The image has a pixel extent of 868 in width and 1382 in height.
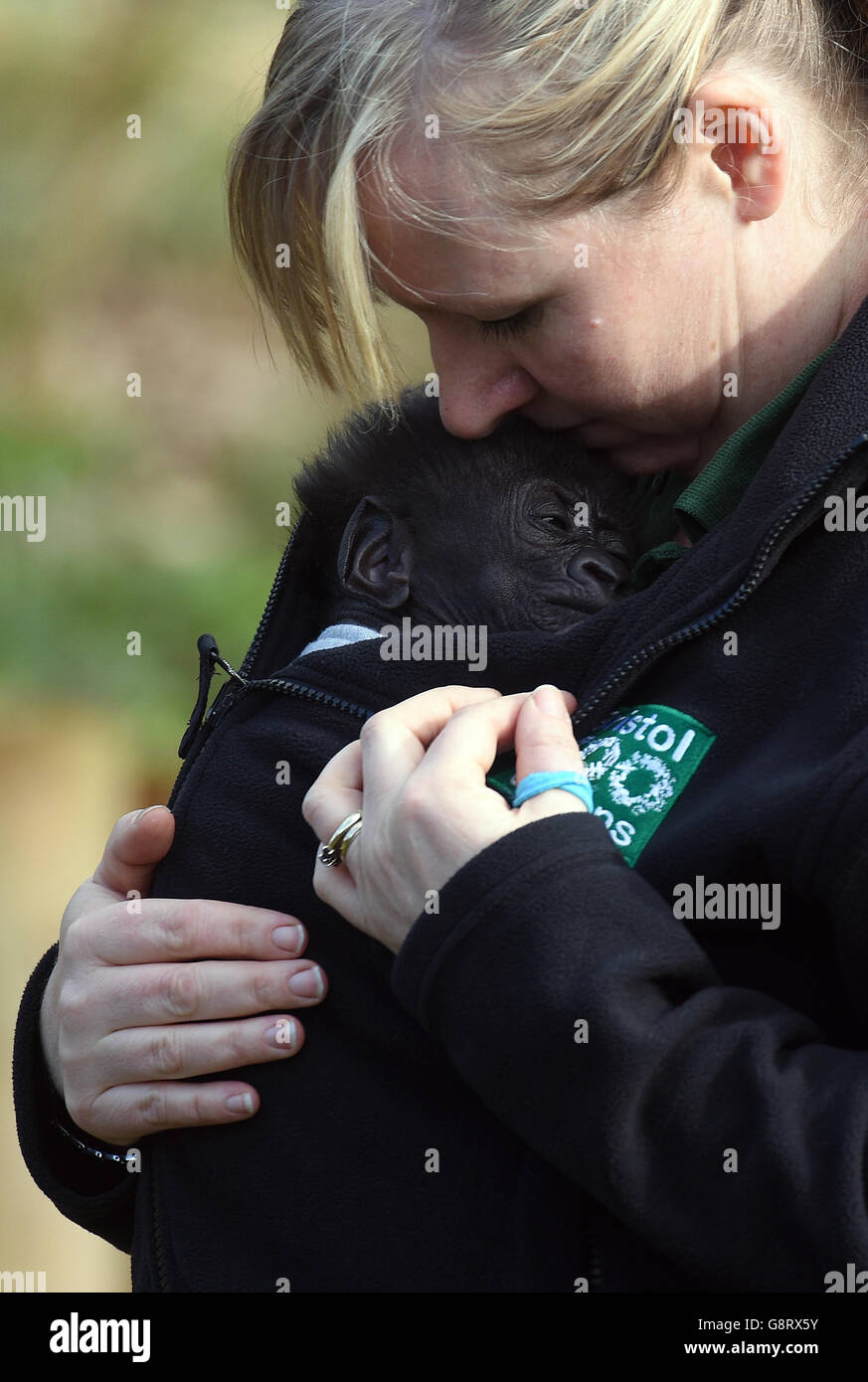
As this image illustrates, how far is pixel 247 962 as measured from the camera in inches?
49.5

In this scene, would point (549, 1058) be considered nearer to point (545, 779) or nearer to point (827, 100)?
point (545, 779)

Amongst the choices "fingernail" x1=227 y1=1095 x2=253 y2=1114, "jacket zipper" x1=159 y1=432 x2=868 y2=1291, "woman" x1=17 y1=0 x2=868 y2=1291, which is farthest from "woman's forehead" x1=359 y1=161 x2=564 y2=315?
"fingernail" x1=227 y1=1095 x2=253 y2=1114

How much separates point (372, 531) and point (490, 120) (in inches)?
19.4

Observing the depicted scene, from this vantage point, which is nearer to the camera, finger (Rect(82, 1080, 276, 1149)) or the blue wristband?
the blue wristband

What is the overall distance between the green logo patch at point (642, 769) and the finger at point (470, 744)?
0.08 meters

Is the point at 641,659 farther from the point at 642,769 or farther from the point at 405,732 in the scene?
the point at 405,732

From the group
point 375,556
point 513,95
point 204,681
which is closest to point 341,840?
point 204,681

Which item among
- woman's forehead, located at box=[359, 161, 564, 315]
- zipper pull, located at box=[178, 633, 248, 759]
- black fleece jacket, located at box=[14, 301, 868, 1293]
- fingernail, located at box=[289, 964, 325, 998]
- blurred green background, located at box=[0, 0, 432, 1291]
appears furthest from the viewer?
blurred green background, located at box=[0, 0, 432, 1291]

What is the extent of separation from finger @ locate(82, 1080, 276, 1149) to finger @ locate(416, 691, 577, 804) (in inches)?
14.9

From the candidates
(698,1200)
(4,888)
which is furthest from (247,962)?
(4,888)

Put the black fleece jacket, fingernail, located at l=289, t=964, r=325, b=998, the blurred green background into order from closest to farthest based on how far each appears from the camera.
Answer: the black fleece jacket → fingernail, located at l=289, t=964, r=325, b=998 → the blurred green background

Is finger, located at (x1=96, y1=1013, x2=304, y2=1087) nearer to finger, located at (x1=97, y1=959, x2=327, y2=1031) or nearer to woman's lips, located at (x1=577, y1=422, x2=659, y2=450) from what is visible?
finger, located at (x1=97, y1=959, x2=327, y2=1031)

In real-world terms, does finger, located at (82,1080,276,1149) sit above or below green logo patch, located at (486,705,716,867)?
below

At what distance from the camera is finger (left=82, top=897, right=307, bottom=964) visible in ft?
4.11
